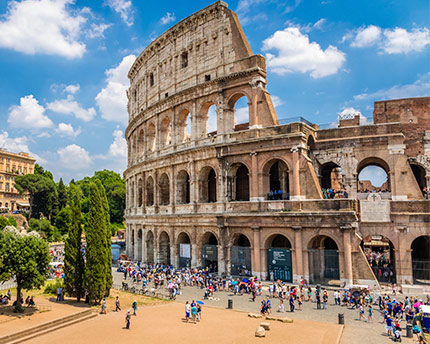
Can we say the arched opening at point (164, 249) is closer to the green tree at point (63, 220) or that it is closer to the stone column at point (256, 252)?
the stone column at point (256, 252)

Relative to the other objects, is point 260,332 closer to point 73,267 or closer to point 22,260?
point 73,267

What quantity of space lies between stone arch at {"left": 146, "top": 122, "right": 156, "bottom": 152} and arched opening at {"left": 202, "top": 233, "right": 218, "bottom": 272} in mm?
13081

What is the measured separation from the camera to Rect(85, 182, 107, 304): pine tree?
21.9 meters

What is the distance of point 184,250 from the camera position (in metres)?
30.8

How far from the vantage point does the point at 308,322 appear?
59.1 feet

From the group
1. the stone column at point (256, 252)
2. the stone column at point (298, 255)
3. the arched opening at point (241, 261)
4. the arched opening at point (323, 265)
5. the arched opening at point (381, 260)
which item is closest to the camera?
the stone column at point (298, 255)

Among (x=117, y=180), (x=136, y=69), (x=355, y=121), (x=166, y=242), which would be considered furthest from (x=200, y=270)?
(x=117, y=180)

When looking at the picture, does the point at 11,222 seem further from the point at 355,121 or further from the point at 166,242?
the point at 355,121

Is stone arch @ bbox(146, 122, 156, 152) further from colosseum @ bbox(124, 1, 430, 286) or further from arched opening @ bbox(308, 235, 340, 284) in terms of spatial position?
arched opening @ bbox(308, 235, 340, 284)

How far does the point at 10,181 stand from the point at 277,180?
7196cm

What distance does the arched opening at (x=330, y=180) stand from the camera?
2820cm

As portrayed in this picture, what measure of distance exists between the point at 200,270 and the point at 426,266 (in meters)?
17.1

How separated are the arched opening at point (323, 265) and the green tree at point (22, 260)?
700 inches

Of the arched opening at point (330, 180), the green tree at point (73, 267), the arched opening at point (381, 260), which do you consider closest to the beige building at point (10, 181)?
the green tree at point (73, 267)
